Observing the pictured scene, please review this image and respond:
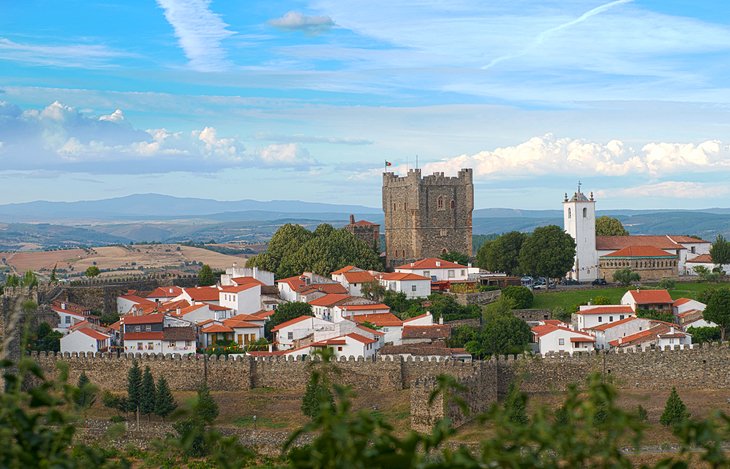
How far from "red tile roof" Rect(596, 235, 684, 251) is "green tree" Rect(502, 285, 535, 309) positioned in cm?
1257

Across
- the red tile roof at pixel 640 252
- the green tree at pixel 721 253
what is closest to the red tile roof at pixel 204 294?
the red tile roof at pixel 640 252

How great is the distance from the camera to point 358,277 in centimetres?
5025

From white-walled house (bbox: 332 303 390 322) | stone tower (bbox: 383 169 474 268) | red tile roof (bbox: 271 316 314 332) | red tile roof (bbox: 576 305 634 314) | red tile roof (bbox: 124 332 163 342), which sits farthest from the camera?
stone tower (bbox: 383 169 474 268)

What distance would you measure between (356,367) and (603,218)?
3992 cm

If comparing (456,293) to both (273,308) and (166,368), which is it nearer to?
(273,308)

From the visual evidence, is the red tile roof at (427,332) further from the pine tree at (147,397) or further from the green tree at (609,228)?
the green tree at (609,228)

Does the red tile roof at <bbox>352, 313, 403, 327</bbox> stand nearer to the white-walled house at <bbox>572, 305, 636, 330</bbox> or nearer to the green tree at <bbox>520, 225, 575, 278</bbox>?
the white-walled house at <bbox>572, 305, 636, 330</bbox>

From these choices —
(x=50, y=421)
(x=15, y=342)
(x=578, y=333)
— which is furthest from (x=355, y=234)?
(x=50, y=421)

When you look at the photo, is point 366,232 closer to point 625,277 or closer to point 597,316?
point 625,277

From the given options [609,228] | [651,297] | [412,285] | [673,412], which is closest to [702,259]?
[609,228]

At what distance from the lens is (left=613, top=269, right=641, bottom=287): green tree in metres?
52.1

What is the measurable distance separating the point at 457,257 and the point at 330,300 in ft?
45.7

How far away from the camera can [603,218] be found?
69.2 m

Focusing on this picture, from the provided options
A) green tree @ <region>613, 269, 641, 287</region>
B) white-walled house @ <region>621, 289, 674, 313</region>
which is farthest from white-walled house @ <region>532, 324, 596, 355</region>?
green tree @ <region>613, 269, 641, 287</region>
